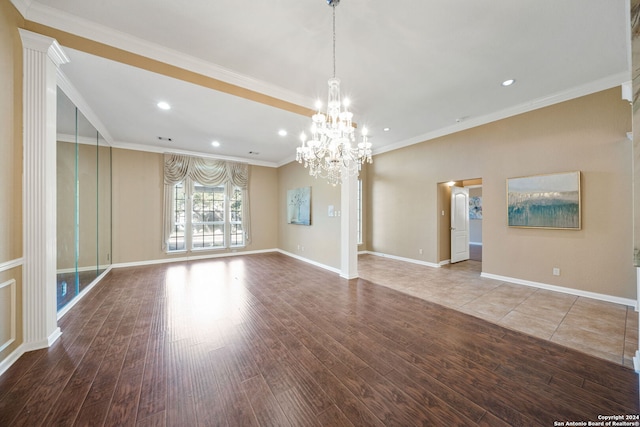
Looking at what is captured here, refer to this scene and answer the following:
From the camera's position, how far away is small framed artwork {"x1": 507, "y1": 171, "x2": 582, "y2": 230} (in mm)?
3482

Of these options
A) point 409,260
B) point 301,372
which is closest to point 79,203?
point 301,372

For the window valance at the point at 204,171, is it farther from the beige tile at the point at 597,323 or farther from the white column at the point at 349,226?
the beige tile at the point at 597,323

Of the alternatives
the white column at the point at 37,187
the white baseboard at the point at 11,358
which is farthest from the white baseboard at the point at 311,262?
the white baseboard at the point at 11,358

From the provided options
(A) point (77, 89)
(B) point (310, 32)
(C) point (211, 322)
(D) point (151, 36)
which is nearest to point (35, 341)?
(C) point (211, 322)

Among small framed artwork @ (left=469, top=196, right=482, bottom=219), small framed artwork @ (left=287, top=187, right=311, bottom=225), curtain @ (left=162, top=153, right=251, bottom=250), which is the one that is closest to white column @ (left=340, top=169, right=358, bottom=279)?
small framed artwork @ (left=287, top=187, right=311, bottom=225)

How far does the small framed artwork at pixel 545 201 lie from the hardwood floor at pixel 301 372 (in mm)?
2358

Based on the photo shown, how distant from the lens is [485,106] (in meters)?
3.97

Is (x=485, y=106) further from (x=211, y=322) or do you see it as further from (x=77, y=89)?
(x=77, y=89)

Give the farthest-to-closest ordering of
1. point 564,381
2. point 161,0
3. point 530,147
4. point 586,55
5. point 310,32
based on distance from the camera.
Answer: point 530,147 < point 586,55 < point 310,32 < point 161,0 < point 564,381

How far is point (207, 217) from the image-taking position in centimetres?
658

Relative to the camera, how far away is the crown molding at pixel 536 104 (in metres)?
3.14

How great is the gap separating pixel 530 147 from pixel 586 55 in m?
1.51

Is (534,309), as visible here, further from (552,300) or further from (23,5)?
(23,5)

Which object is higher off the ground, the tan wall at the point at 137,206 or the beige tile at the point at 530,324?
the tan wall at the point at 137,206
